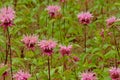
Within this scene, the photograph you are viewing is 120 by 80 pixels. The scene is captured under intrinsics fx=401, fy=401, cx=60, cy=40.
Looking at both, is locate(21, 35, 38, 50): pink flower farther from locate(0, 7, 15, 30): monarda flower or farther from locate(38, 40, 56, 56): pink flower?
locate(0, 7, 15, 30): monarda flower

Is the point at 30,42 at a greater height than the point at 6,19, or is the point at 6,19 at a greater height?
the point at 6,19

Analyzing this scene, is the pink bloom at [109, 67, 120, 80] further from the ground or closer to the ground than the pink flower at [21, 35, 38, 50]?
closer to the ground

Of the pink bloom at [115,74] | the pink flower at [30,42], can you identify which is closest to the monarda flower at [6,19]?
the pink flower at [30,42]

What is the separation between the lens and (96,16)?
5938 millimetres

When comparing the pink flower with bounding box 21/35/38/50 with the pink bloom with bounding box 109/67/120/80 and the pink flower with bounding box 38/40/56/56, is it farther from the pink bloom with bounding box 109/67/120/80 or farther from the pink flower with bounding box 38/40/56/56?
the pink bloom with bounding box 109/67/120/80

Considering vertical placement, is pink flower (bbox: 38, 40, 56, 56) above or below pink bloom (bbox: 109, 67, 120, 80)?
above

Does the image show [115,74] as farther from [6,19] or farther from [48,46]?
[6,19]

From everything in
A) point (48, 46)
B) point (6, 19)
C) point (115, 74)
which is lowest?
point (115, 74)

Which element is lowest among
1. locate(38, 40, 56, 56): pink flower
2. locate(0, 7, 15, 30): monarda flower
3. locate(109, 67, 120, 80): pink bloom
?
locate(109, 67, 120, 80): pink bloom

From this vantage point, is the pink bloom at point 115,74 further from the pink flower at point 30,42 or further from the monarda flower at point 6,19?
the monarda flower at point 6,19

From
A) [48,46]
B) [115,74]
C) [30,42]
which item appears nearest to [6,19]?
[30,42]

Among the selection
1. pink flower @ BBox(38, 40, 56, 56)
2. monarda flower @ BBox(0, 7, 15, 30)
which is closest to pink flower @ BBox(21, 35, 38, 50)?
pink flower @ BBox(38, 40, 56, 56)

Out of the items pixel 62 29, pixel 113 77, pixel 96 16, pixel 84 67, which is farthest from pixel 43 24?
pixel 113 77

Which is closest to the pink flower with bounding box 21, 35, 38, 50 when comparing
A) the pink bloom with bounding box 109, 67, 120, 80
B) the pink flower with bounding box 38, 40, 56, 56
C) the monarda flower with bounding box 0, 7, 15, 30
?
the pink flower with bounding box 38, 40, 56, 56
